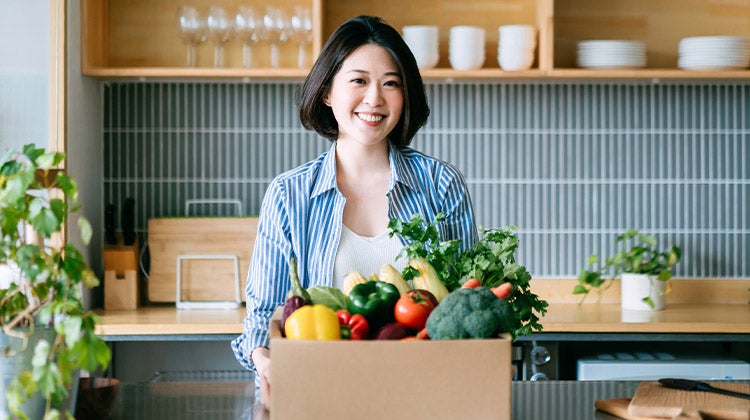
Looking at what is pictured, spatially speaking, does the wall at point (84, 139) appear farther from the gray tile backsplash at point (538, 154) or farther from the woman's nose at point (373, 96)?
the woman's nose at point (373, 96)

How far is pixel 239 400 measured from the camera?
171cm

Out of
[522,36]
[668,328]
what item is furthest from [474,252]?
[522,36]

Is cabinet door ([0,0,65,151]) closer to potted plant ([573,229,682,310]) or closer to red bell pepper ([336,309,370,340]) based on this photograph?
potted plant ([573,229,682,310])

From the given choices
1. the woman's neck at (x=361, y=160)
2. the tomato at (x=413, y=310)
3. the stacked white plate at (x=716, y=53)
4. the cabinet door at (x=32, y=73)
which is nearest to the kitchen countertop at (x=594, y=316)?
the cabinet door at (x=32, y=73)

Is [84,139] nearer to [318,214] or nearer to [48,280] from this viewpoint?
[318,214]

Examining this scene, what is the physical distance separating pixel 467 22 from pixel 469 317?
7.78 ft

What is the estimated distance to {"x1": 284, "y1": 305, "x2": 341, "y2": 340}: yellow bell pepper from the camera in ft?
4.28

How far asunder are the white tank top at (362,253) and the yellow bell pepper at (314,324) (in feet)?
2.08

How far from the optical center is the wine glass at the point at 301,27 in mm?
3277

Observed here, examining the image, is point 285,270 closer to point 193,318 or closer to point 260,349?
point 260,349

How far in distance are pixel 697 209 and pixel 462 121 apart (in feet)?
2.90

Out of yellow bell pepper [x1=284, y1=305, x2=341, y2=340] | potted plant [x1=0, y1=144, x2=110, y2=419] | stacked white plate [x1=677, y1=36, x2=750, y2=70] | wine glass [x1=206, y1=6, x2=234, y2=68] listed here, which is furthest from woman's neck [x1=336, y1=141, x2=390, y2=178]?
stacked white plate [x1=677, y1=36, x2=750, y2=70]

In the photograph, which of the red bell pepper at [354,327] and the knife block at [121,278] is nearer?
the red bell pepper at [354,327]

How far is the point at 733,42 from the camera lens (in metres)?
3.29
